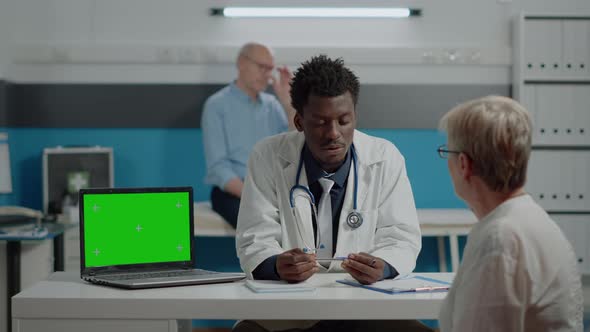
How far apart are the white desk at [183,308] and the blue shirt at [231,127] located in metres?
2.31

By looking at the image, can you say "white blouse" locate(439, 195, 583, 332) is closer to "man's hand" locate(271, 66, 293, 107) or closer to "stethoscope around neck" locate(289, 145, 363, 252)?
"stethoscope around neck" locate(289, 145, 363, 252)

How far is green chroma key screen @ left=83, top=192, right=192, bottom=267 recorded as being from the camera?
7.04 feet

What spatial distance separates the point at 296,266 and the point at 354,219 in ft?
1.06

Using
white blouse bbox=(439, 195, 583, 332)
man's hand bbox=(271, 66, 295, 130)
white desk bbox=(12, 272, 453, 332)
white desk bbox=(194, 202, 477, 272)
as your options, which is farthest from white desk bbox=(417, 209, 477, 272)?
white blouse bbox=(439, 195, 583, 332)

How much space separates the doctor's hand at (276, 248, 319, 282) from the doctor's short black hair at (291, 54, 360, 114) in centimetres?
51

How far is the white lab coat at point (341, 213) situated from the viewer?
229 centimetres

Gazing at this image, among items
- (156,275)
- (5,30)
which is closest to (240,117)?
(5,30)

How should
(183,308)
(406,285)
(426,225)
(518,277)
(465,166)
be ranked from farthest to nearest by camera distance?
(426,225) → (406,285) → (183,308) → (465,166) → (518,277)

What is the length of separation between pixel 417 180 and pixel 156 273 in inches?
107

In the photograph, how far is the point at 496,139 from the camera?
1.43 m

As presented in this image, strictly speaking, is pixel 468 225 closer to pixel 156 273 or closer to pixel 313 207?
pixel 313 207

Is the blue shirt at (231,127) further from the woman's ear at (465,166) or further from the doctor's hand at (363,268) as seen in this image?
the woman's ear at (465,166)

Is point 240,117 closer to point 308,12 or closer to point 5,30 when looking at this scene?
point 308,12

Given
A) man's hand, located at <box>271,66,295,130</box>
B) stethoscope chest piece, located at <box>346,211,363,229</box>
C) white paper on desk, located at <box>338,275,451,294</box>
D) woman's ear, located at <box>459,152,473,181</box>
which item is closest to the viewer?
woman's ear, located at <box>459,152,473,181</box>
